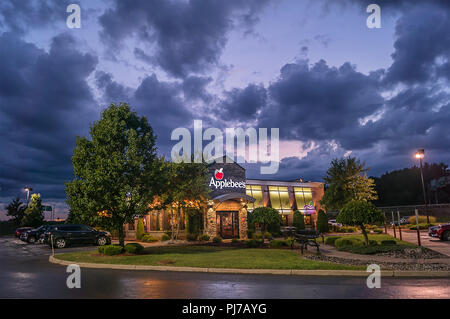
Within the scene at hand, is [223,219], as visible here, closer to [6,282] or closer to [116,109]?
[116,109]

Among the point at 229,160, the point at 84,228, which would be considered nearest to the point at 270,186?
the point at 229,160

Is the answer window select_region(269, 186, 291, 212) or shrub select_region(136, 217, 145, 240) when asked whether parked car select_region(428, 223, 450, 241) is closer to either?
shrub select_region(136, 217, 145, 240)

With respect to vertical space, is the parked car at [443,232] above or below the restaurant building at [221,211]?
below

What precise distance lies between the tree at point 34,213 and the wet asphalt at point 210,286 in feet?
142

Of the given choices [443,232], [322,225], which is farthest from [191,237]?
[322,225]

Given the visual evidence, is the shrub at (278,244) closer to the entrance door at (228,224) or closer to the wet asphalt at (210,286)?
the entrance door at (228,224)

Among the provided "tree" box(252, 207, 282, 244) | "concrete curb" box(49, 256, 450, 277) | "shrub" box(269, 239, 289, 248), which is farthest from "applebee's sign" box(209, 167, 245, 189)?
"concrete curb" box(49, 256, 450, 277)

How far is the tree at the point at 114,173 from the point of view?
1686 centimetres

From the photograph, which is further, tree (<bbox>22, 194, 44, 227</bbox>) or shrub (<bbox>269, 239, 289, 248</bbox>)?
tree (<bbox>22, 194, 44, 227</bbox>)

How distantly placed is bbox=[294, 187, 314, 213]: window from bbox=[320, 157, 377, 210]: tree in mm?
10122

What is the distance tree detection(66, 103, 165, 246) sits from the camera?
16859mm

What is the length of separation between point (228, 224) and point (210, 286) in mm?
20148

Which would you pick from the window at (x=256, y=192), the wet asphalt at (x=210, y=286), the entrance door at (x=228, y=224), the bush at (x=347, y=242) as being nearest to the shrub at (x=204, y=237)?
the entrance door at (x=228, y=224)

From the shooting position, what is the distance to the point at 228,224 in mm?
29375
